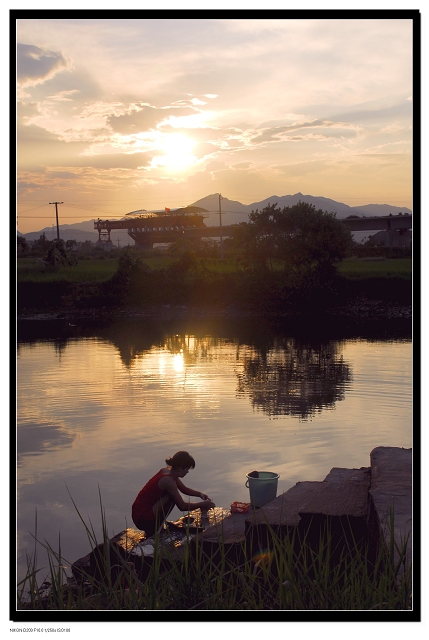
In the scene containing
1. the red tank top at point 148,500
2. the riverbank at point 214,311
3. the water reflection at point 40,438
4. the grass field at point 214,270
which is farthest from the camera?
the grass field at point 214,270

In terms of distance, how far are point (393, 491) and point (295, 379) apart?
11815 mm

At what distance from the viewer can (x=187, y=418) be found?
11562mm

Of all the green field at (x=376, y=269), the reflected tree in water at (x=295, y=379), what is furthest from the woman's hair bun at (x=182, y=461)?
the green field at (x=376, y=269)

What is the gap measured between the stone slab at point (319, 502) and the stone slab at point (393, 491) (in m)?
0.14

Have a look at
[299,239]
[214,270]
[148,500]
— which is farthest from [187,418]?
[214,270]

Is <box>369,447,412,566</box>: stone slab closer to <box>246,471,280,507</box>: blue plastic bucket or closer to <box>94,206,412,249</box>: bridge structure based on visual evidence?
<box>246,471,280,507</box>: blue plastic bucket

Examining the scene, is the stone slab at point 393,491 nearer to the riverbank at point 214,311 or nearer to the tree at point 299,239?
the tree at point 299,239

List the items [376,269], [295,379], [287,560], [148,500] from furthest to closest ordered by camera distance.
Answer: [376,269] < [295,379] < [148,500] < [287,560]

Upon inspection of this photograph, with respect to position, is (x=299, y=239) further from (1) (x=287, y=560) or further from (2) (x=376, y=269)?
(1) (x=287, y=560)

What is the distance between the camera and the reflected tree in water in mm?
12703

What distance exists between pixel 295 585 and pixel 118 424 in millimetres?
8482

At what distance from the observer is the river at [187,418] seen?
7.52 metres
